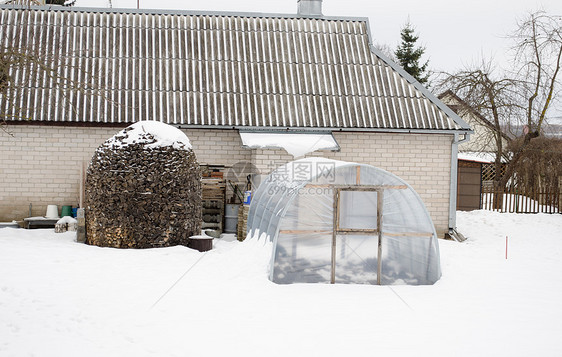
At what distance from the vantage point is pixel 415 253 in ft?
30.1

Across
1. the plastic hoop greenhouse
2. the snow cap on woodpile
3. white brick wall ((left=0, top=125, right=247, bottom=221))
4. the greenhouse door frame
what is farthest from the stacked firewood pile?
the greenhouse door frame

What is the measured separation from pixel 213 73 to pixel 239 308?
8.44 meters

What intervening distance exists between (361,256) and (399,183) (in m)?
1.30

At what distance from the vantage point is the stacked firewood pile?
33.8 ft

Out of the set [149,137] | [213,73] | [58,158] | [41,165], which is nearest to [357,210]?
[149,137]

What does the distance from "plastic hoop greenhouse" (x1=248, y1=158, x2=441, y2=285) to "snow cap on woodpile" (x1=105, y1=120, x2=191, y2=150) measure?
270 centimetres

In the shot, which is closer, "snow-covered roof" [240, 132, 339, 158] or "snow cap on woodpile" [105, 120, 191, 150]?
"snow cap on woodpile" [105, 120, 191, 150]

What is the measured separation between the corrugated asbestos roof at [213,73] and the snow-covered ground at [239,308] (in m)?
3.92

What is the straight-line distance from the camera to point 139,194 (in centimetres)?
1026

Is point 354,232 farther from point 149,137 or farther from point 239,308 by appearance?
point 149,137

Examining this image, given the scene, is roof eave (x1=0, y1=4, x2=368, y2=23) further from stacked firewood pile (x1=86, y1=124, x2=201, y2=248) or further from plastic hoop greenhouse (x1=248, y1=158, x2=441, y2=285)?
plastic hoop greenhouse (x1=248, y1=158, x2=441, y2=285)

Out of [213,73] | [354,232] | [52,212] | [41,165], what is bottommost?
[52,212]

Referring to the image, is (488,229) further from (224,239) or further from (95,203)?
(95,203)

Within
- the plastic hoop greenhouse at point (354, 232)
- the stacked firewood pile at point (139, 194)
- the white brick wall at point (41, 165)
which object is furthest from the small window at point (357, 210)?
the white brick wall at point (41, 165)
